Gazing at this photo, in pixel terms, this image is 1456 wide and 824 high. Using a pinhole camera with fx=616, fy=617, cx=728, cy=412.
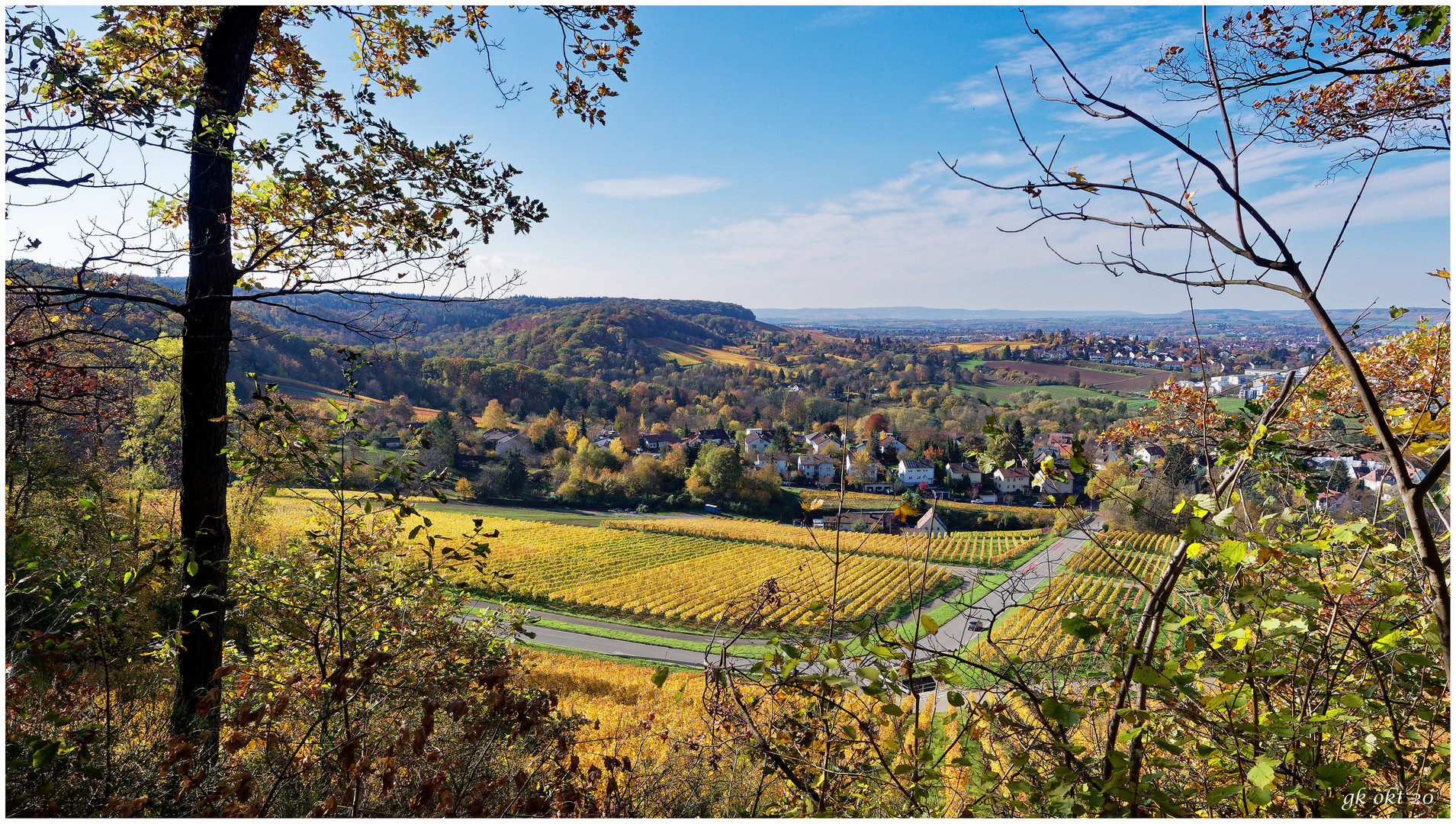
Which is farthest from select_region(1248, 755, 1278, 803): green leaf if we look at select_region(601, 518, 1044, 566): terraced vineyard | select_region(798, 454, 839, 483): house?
select_region(798, 454, 839, 483): house

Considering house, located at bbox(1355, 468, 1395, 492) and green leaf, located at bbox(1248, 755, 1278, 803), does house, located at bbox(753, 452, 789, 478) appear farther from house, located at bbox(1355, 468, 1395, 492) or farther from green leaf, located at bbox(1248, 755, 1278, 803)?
green leaf, located at bbox(1248, 755, 1278, 803)

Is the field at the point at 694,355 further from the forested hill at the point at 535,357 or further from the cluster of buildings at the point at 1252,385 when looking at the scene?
the cluster of buildings at the point at 1252,385

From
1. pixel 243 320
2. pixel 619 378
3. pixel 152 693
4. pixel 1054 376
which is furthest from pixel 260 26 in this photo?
pixel 619 378

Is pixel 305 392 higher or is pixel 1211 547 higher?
pixel 1211 547

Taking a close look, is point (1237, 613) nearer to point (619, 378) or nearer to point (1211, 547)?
point (1211, 547)

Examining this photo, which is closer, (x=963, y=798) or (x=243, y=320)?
(x=963, y=798)
